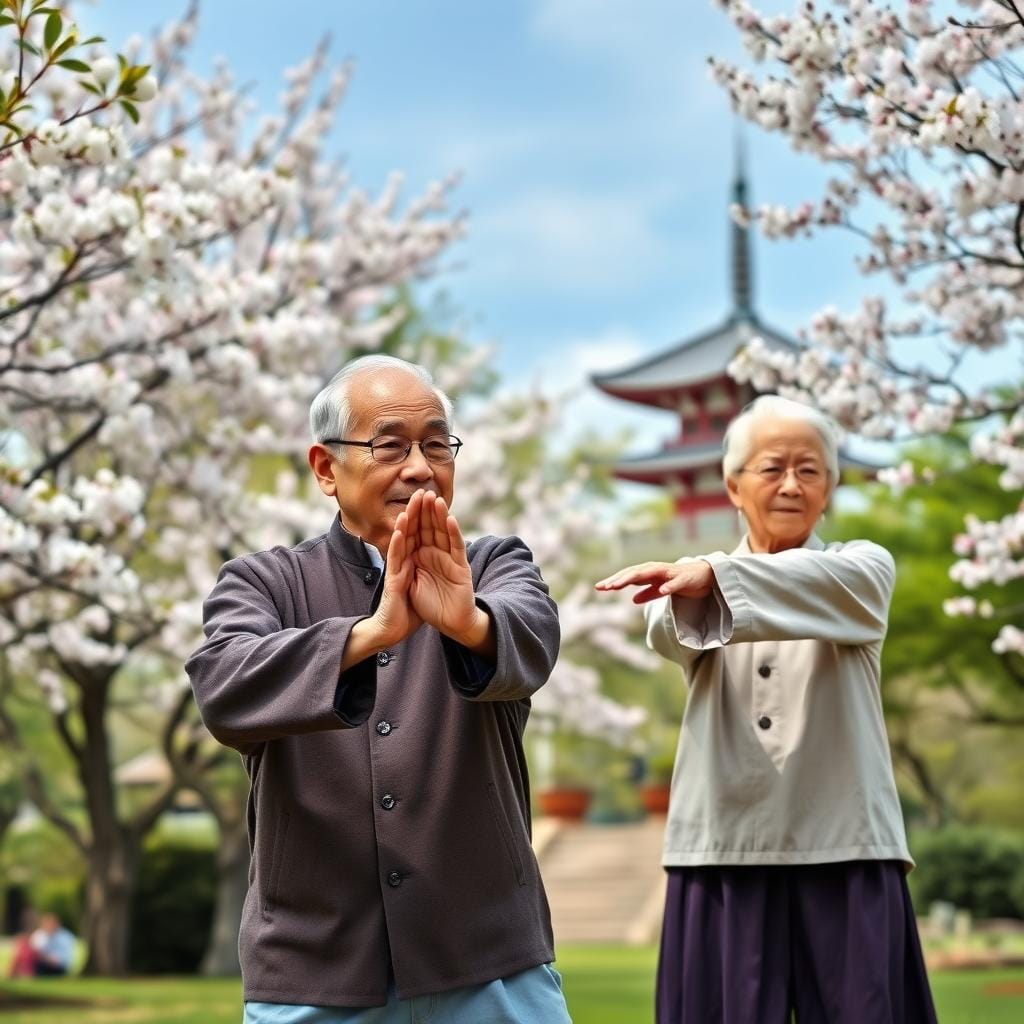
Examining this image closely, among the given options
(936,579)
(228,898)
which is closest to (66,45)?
(228,898)

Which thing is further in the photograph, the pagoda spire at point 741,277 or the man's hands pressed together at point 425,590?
the pagoda spire at point 741,277

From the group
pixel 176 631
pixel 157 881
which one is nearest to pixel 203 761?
pixel 157 881

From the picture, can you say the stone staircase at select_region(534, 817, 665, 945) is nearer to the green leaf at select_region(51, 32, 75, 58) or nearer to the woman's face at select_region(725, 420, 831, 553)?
the woman's face at select_region(725, 420, 831, 553)

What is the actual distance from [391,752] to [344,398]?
631mm

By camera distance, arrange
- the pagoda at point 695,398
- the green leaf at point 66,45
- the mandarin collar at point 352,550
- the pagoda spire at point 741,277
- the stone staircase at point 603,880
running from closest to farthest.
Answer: the mandarin collar at point 352,550 < the green leaf at point 66,45 < the stone staircase at point 603,880 < the pagoda at point 695,398 < the pagoda spire at point 741,277

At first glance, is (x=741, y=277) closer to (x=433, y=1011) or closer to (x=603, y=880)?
(x=603, y=880)

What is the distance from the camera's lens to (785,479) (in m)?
3.80

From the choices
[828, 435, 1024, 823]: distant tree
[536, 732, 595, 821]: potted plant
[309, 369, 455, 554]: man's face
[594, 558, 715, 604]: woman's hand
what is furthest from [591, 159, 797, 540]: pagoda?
[309, 369, 455, 554]: man's face

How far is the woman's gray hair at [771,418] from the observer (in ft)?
12.6

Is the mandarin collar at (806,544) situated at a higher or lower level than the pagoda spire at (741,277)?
lower

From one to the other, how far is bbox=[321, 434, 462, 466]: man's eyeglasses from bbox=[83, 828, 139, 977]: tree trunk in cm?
1555

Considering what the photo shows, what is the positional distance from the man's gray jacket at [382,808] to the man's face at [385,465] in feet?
0.71

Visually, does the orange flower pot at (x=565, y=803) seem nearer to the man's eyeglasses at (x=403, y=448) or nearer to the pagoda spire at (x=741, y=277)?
the pagoda spire at (x=741, y=277)

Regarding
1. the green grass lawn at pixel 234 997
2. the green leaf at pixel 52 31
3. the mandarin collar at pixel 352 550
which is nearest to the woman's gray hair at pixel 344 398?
the mandarin collar at pixel 352 550
